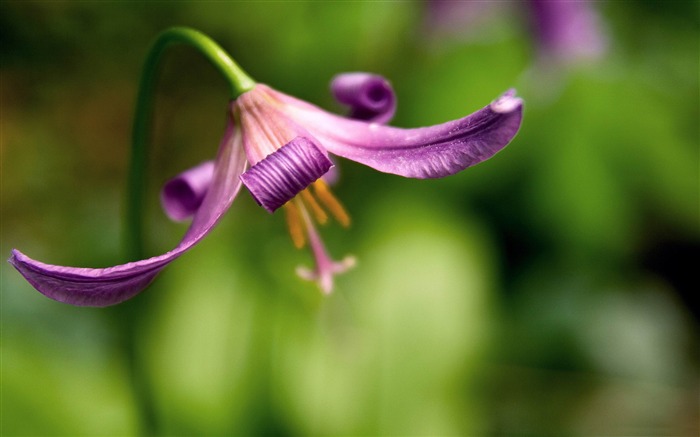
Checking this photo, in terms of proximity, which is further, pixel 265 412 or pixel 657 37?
pixel 657 37

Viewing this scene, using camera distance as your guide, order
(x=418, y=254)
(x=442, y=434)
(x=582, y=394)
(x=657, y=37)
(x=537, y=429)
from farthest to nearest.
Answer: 1. (x=657, y=37)
2. (x=582, y=394)
3. (x=537, y=429)
4. (x=418, y=254)
5. (x=442, y=434)

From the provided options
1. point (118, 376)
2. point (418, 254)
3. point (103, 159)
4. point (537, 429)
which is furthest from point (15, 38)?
point (537, 429)

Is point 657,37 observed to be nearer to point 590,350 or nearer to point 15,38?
point 590,350

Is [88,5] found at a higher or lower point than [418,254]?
higher

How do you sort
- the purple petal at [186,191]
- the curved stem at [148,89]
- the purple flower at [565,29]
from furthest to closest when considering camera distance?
1. the purple flower at [565,29]
2. the purple petal at [186,191]
3. the curved stem at [148,89]

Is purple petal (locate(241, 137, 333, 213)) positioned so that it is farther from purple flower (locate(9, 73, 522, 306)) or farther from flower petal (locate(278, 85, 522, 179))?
flower petal (locate(278, 85, 522, 179))

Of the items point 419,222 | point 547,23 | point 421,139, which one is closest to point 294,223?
point 421,139

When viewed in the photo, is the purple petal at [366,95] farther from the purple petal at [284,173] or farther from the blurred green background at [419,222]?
the blurred green background at [419,222]

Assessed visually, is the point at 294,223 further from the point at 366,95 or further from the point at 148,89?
the point at 148,89

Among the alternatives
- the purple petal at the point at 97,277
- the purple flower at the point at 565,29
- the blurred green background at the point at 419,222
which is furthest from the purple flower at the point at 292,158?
the purple flower at the point at 565,29
